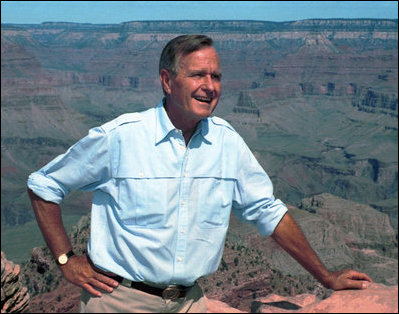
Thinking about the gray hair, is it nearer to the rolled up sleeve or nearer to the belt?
the rolled up sleeve

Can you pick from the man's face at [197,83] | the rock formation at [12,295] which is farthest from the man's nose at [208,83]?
the rock formation at [12,295]

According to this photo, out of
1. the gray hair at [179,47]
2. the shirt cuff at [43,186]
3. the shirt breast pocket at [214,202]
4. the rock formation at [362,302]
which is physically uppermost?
the gray hair at [179,47]

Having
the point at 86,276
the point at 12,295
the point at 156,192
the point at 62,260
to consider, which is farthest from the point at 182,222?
the point at 12,295

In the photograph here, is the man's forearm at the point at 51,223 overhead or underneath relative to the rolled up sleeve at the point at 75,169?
underneath

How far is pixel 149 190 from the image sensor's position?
357cm

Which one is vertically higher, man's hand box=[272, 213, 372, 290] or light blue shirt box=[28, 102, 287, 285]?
light blue shirt box=[28, 102, 287, 285]

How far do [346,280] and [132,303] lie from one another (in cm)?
139

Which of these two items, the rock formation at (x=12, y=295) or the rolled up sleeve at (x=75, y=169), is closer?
the rolled up sleeve at (x=75, y=169)

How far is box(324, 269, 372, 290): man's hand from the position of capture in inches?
155

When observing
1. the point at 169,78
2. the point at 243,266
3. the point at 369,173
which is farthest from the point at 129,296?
the point at 369,173

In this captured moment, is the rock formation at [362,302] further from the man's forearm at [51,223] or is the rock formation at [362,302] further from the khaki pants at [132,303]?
the man's forearm at [51,223]

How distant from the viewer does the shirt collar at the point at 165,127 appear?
362 cm

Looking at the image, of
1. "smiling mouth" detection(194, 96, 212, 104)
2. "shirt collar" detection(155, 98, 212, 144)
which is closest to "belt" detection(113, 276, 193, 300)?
"shirt collar" detection(155, 98, 212, 144)

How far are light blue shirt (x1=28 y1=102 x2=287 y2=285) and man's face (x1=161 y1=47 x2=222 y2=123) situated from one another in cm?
15
